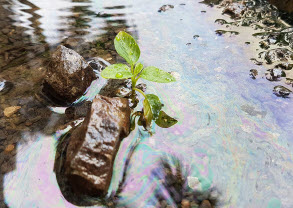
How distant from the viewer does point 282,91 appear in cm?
257

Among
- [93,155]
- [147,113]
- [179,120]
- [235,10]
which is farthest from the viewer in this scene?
[235,10]

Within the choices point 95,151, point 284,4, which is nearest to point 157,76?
point 95,151

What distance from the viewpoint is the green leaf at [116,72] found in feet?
7.37

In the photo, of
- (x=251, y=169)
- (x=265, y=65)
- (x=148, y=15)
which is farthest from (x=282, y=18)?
(x=251, y=169)

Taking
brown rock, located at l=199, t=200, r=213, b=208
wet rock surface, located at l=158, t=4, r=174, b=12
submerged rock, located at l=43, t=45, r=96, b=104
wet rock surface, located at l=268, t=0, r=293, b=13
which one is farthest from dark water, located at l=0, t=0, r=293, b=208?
wet rock surface, located at l=268, t=0, r=293, b=13

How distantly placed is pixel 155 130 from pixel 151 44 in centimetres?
150

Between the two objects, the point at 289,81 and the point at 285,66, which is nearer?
the point at 289,81

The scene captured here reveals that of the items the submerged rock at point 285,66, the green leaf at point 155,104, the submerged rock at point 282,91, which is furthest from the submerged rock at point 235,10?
the green leaf at point 155,104

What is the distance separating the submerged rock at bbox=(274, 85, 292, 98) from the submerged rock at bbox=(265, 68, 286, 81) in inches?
6.0

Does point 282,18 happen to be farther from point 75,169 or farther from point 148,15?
point 75,169

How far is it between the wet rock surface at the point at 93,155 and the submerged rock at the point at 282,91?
5.39ft

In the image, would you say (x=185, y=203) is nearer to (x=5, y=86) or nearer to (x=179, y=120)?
(x=179, y=120)

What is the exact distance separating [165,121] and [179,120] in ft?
0.43

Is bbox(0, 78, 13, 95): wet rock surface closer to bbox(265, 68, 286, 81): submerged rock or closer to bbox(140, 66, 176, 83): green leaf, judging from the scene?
bbox(140, 66, 176, 83): green leaf
